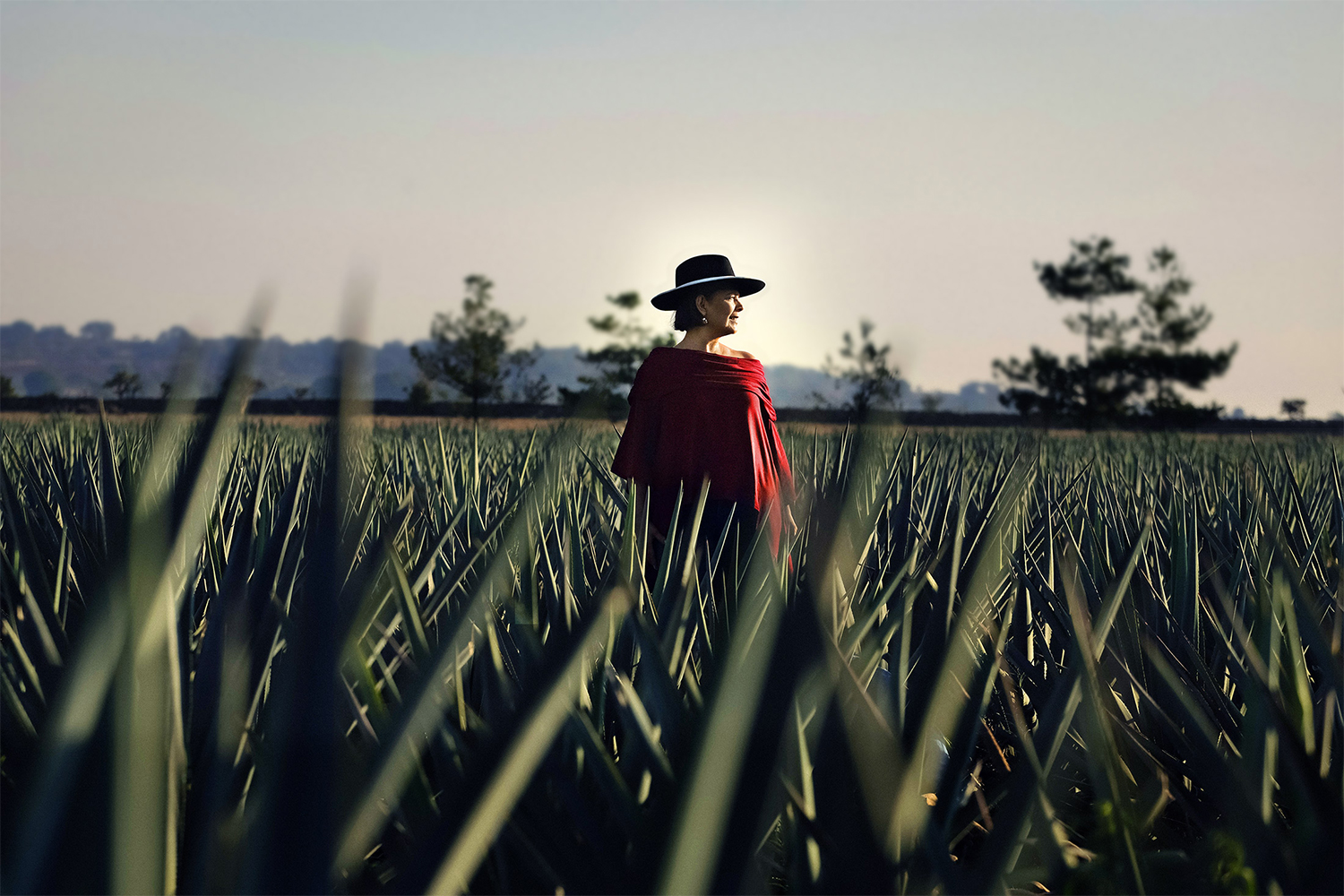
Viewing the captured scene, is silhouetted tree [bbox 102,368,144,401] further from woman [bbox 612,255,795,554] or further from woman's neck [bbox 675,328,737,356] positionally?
woman's neck [bbox 675,328,737,356]

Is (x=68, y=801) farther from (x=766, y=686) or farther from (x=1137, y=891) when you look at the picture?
(x=1137, y=891)

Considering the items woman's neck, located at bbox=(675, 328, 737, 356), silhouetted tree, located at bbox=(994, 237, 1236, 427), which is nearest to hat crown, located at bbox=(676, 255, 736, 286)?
woman's neck, located at bbox=(675, 328, 737, 356)

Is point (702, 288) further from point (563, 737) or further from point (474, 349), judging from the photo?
point (474, 349)

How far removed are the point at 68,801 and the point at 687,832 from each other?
244 millimetres

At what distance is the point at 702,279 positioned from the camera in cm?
215

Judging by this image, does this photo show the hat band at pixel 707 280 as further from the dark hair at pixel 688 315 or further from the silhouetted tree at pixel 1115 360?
the silhouetted tree at pixel 1115 360

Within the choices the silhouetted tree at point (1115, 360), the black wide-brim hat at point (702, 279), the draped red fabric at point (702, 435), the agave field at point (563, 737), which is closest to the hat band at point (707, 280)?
the black wide-brim hat at point (702, 279)

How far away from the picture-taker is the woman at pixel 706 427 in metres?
2.09

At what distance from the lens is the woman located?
6.84ft

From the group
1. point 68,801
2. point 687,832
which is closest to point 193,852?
point 68,801

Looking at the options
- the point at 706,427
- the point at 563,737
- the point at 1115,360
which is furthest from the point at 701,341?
the point at 1115,360

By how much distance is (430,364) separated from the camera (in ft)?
114

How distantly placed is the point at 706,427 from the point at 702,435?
2 centimetres

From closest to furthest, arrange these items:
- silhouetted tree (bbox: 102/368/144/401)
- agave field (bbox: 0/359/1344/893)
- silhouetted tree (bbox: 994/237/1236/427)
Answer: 1. agave field (bbox: 0/359/1344/893)
2. silhouetted tree (bbox: 102/368/144/401)
3. silhouetted tree (bbox: 994/237/1236/427)
